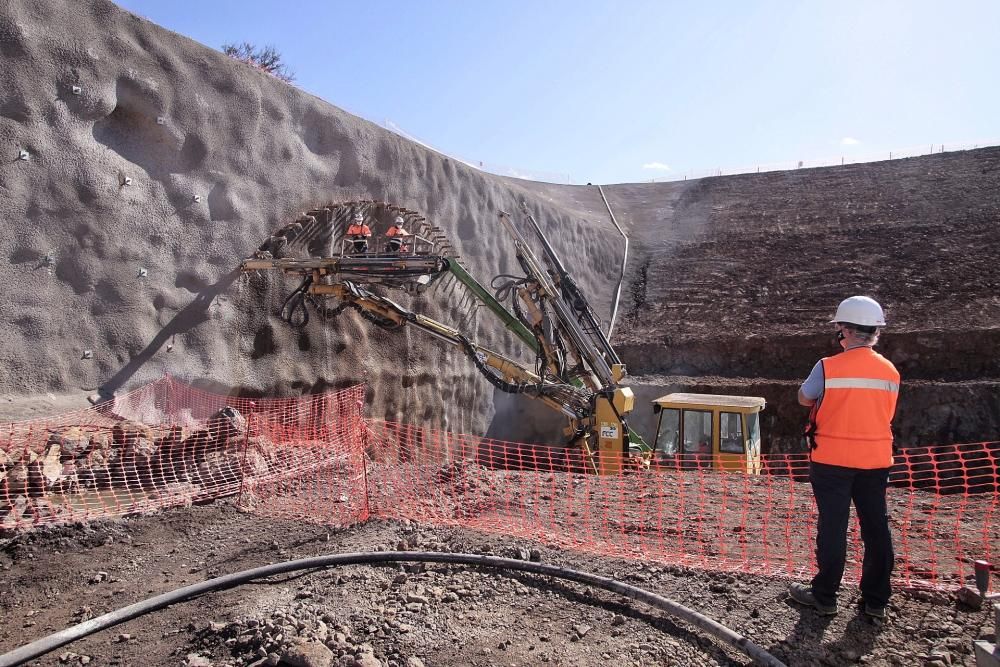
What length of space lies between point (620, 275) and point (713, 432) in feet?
39.9

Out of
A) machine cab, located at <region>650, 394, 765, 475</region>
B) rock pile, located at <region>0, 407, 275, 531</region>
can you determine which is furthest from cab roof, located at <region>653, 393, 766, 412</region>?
rock pile, located at <region>0, 407, 275, 531</region>

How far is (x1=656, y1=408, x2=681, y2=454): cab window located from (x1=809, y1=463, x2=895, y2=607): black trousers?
7.37 m

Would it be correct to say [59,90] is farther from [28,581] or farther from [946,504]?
[946,504]

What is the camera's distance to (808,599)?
4.15 m

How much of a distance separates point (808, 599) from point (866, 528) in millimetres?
535

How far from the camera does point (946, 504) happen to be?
297 inches

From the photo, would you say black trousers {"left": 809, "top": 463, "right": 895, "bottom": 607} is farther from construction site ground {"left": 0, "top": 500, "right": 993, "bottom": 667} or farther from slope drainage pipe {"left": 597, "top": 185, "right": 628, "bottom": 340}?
slope drainage pipe {"left": 597, "top": 185, "right": 628, "bottom": 340}

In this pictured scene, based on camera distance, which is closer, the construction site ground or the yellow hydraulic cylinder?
the construction site ground

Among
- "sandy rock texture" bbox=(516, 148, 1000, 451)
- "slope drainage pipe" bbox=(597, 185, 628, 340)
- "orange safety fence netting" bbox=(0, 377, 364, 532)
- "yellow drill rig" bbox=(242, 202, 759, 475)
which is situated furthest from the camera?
"slope drainage pipe" bbox=(597, 185, 628, 340)

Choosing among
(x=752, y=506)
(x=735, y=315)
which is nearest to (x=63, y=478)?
(x=752, y=506)

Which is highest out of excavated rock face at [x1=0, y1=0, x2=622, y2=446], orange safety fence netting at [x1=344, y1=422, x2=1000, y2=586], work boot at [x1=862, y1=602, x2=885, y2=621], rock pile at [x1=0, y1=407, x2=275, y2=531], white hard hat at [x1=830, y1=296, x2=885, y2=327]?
excavated rock face at [x1=0, y1=0, x2=622, y2=446]

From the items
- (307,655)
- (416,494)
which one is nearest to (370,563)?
(307,655)

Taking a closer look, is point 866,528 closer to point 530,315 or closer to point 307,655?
point 307,655

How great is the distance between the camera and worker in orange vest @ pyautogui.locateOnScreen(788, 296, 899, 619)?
3955 millimetres
